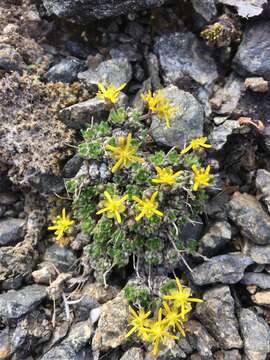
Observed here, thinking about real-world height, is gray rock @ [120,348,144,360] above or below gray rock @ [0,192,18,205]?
below

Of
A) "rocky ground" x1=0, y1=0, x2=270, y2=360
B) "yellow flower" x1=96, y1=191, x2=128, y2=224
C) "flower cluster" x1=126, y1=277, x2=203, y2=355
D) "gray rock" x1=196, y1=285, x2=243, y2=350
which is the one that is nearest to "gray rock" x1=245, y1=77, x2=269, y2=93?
"rocky ground" x1=0, y1=0, x2=270, y2=360

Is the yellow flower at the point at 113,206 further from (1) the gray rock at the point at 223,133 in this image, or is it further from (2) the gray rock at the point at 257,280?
(2) the gray rock at the point at 257,280

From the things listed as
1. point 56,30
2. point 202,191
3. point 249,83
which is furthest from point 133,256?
point 56,30

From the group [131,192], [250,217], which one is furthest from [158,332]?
[250,217]

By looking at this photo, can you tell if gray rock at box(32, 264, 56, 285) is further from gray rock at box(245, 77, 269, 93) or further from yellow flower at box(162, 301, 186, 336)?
gray rock at box(245, 77, 269, 93)

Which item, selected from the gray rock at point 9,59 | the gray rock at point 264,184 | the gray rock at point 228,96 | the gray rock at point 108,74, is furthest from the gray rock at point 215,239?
the gray rock at point 9,59

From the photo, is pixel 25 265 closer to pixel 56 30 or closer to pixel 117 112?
pixel 117 112
